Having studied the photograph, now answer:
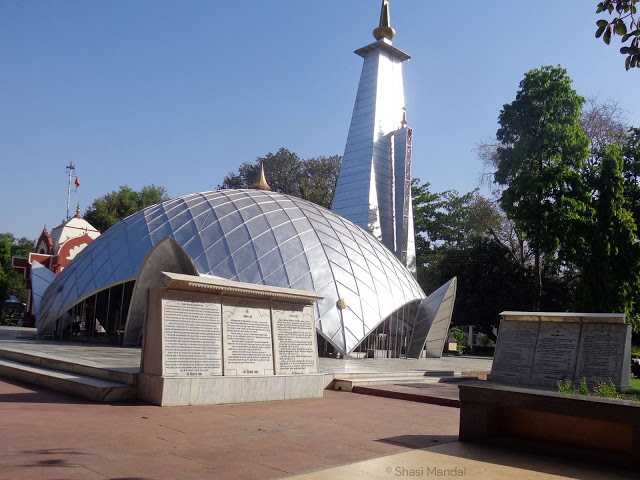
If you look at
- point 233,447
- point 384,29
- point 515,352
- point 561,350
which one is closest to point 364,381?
point 515,352

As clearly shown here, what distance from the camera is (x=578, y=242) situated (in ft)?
85.8

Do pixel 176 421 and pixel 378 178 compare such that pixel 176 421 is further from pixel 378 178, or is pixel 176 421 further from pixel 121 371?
pixel 378 178

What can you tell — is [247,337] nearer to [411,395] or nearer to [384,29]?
[411,395]

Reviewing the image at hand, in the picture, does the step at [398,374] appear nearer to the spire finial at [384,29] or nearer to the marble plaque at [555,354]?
the marble plaque at [555,354]

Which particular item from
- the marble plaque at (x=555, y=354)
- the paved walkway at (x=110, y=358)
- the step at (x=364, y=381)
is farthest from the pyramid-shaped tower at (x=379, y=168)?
the marble plaque at (x=555, y=354)

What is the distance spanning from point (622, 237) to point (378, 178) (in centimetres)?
1364

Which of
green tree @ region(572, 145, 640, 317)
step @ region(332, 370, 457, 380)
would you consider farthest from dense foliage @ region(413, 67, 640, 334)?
step @ region(332, 370, 457, 380)

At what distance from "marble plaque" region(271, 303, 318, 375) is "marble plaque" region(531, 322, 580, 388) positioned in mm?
5593

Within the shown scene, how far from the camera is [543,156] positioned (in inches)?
1148

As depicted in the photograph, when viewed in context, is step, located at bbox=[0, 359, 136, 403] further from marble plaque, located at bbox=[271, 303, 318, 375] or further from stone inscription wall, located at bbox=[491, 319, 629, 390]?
stone inscription wall, located at bbox=[491, 319, 629, 390]

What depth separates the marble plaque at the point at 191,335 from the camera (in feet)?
26.7

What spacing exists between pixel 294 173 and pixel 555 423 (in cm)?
5072

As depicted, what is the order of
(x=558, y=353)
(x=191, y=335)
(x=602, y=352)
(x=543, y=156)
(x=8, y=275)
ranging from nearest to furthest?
(x=191, y=335), (x=602, y=352), (x=558, y=353), (x=543, y=156), (x=8, y=275)

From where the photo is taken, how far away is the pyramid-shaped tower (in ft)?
108
